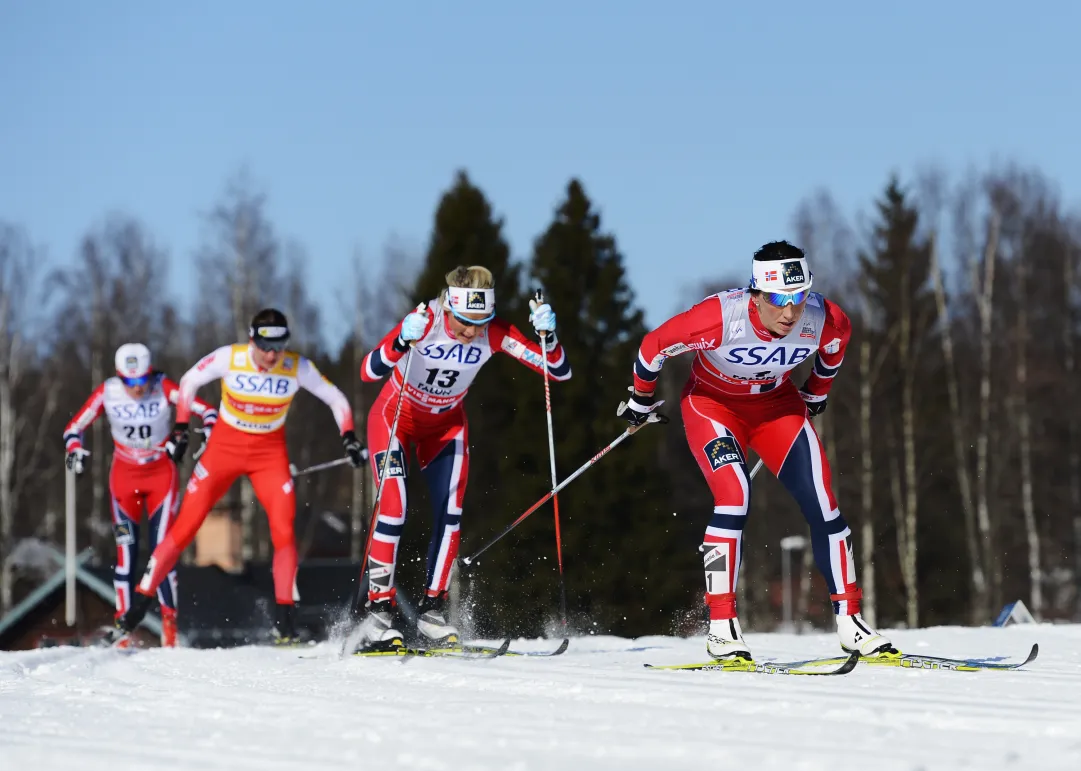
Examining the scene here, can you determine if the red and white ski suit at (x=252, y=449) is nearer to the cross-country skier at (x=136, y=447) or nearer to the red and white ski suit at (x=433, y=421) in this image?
the red and white ski suit at (x=433, y=421)

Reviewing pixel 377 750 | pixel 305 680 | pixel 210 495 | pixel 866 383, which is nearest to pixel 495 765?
pixel 377 750

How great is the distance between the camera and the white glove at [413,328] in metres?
7.60

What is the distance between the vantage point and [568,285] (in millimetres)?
32156

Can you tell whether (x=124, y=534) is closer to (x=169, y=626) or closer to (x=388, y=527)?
(x=169, y=626)

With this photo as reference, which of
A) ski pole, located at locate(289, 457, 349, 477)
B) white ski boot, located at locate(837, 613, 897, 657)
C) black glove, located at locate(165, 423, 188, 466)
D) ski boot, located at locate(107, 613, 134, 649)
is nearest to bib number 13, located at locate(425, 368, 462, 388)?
ski pole, located at locate(289, 457, 349, 477)

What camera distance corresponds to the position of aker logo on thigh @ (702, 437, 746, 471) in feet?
21.6

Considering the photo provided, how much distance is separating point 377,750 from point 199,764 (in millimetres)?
494

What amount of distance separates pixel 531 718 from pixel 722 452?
84.3 inches

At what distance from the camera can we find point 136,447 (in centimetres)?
1061

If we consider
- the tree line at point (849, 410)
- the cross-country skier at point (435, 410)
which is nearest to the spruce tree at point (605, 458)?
the tree line at point (849, 410)

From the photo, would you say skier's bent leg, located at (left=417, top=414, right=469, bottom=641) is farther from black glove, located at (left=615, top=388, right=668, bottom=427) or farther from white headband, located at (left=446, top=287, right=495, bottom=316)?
black glove, located at (left=615, top=388, right=668, bottom=427)

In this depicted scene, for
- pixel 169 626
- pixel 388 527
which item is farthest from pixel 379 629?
pixel 169 626

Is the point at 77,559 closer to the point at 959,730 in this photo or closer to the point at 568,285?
the point at 568,285

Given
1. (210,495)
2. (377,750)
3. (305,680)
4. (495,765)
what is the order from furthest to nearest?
(210,495)
(305,680)
(377,750)
(495,765)
